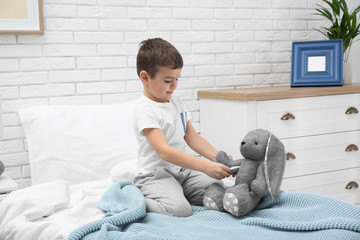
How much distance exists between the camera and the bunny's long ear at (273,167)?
151cm

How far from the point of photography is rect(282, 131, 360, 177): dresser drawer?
2.59 m

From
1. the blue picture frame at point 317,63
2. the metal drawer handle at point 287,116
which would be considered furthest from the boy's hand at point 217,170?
the blue picture frame at point 317,63

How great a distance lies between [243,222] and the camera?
4.72 feet

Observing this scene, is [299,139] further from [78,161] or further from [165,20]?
[78,161]

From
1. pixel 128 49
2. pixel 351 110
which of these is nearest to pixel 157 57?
pixel 128 49

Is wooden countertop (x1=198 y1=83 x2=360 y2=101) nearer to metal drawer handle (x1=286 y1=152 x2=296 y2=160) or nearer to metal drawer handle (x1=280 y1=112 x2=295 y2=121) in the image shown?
metal drawer handle (x1=280 y1=112 x2=295 y2=121)

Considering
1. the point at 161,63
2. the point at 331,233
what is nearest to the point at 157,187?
the point at 161,63

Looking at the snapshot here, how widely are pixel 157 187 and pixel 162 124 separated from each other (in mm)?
264

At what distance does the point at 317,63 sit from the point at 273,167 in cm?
153

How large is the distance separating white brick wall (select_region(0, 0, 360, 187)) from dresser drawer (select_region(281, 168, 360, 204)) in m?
0.72

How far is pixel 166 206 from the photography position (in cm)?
157

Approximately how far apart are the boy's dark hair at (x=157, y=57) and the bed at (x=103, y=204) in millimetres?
463

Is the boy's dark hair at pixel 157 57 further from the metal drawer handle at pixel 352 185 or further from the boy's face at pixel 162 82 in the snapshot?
the metal drawer handle at pixel 352 185

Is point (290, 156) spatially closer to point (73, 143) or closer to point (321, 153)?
point (321, 153)
